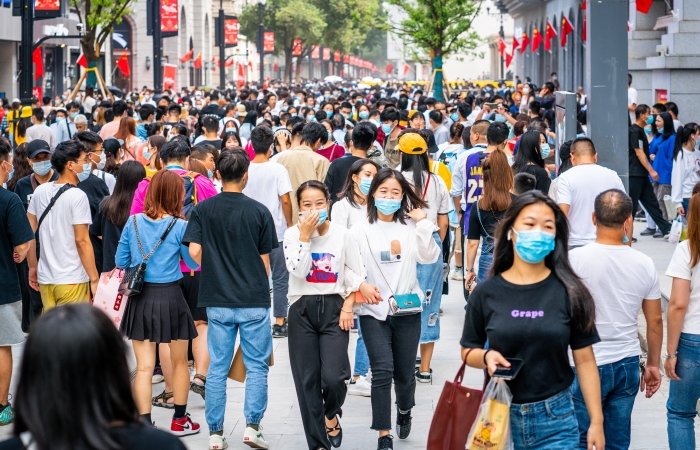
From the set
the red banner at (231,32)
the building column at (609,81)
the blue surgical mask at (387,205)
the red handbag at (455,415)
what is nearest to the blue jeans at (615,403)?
the red handbag at (455,415)

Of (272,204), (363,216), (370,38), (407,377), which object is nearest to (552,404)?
(407,377)

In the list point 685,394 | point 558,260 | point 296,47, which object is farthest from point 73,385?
point 296,47

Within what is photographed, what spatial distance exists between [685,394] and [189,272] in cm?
367

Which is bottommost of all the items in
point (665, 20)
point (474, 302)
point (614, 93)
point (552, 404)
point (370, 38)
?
point (552, 404)

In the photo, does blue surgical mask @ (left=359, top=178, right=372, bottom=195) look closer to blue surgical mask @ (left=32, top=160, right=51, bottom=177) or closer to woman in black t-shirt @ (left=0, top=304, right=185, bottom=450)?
blue surgical mask @ (left=32, top=160, right=51, bottom=177)

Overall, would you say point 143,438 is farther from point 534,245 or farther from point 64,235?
point 64,235

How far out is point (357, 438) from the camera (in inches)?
311

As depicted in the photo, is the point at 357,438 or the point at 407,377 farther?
the point at 357,438

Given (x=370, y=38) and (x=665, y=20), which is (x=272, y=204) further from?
(x=370, y=38)

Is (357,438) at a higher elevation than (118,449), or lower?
lower

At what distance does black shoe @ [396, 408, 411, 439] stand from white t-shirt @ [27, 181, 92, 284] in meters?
2.55

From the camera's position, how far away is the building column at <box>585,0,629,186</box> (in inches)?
462

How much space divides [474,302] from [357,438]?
9.77ft

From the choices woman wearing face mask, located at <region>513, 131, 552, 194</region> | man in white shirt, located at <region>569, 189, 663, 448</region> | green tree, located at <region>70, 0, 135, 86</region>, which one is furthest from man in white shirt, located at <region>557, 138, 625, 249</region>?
green tree, located at <region>70, 0, 135, 86</region>
